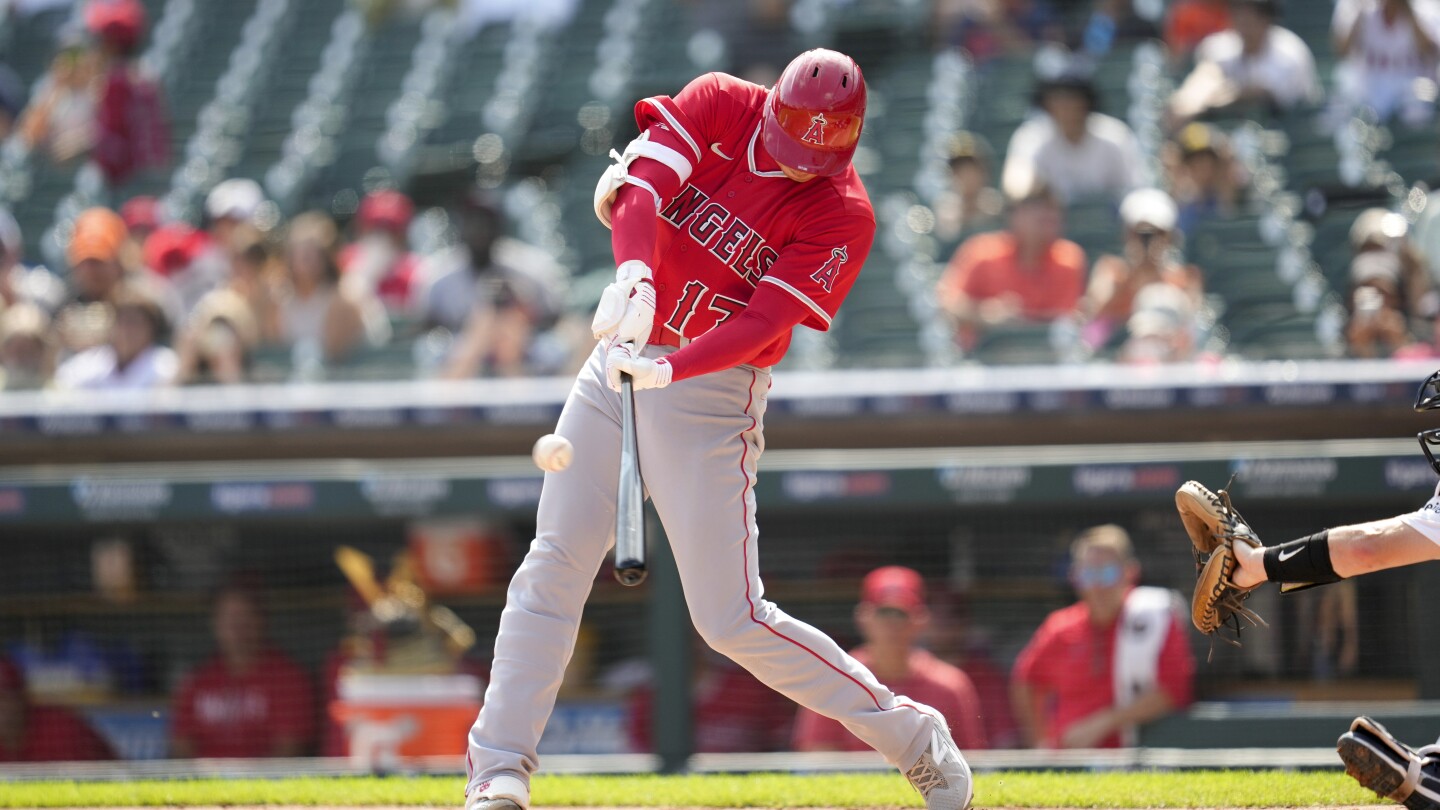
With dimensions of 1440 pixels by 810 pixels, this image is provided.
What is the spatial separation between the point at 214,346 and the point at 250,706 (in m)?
1.60

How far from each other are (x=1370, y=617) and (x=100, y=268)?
5.67m

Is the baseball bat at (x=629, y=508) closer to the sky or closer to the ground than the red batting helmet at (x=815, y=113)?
closer to the ground

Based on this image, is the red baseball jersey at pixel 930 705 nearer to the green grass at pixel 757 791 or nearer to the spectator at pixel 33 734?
the green grass at pixel 757 791

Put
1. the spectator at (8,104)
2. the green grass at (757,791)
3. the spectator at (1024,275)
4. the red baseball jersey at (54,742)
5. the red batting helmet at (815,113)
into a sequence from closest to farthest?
the red batting helmet at (815,113)
the green grass at (757,791)
the red baseball jersey at (54,742)
the spectator at (1024,275)
the spectator at (8,104)

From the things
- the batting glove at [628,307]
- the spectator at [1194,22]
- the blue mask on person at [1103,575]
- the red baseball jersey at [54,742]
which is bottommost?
the red baseball jersey at [54,742]

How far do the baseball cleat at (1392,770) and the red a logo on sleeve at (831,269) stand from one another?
54.2 inches

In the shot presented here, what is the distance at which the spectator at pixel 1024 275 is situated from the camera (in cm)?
677

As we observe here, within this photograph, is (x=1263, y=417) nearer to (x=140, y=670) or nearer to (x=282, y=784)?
(x=282, y=784)

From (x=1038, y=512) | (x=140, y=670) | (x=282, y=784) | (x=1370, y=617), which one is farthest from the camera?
(x=140, y=670)

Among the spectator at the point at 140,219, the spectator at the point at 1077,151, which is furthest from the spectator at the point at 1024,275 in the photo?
the spectator at the point at 140,219

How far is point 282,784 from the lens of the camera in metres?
4.53

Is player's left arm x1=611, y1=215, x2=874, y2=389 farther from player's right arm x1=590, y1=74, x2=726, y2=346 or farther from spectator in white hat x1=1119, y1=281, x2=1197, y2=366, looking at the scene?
spectator in white hat x1=1119, y1=281, x2=1197, y2=366

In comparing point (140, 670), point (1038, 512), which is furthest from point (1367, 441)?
point (140, 670)

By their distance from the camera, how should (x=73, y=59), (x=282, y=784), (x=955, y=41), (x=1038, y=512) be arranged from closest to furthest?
1. (x=282, y=784)
2. (x=1038, y=512)
3. (x=955, y=41)
4. (x=73, y=59)
